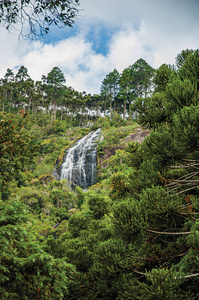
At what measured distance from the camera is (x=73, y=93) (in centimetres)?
5347

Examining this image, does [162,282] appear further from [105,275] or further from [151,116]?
[151,116]

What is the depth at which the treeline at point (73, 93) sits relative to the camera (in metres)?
41.5

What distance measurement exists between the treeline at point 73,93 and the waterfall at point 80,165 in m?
14.8

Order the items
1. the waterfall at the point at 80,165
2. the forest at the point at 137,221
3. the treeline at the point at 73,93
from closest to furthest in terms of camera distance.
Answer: the forest at the point at 137,221
the waterfall at the point at 80,165
the treeline at the point at 73,93

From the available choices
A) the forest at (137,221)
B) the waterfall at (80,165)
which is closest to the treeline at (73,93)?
the waterfall at (80,165)

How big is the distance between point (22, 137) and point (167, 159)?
2431mm

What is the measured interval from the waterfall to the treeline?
14780 millimetres

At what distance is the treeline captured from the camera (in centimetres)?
4150

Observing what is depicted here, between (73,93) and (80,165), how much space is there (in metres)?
31.6

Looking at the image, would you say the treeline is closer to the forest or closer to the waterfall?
the waterfall

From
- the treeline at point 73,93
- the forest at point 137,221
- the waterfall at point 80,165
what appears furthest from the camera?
the treeline at point 73,93

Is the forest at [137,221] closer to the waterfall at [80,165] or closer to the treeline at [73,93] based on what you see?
the waterfall at [80,165]

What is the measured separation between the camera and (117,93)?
4441 centimetres

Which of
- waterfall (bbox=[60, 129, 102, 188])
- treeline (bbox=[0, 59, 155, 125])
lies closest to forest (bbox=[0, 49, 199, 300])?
waterfall (bbox=[60, 129, 102, 188])
